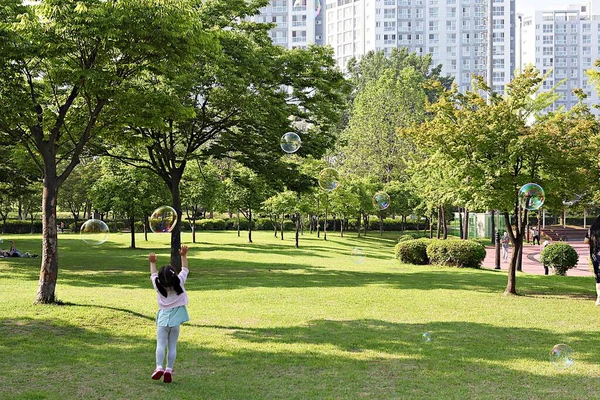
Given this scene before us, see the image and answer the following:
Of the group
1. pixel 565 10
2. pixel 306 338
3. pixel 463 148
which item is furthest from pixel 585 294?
pixel 565 10

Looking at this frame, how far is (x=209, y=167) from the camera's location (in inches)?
1805

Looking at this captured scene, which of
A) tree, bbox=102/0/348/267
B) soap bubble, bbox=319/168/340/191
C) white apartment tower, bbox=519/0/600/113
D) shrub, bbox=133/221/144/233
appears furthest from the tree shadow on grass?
white apartment tower, bbox=519/0/600/113

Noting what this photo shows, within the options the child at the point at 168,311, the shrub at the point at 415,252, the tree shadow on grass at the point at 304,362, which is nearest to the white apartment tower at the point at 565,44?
the shrub at the point at 415,252

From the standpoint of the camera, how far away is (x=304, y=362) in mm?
9367

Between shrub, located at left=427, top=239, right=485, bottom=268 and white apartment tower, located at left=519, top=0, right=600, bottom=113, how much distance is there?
5148 inches

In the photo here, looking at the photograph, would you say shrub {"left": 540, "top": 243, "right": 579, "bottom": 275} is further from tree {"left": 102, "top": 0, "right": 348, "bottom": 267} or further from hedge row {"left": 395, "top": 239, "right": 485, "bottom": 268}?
tree {"left": 102, "top": 0, "right": 348, "bottom": 267}

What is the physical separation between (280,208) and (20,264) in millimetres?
20604

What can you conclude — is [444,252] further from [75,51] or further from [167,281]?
[167,281]

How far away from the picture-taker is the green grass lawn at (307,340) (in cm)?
803

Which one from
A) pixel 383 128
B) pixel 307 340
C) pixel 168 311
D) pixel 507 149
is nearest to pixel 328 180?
pixel 507 149

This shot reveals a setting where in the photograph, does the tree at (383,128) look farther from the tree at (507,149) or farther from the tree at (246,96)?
the tree at (507,149)

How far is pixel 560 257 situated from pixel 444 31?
109m

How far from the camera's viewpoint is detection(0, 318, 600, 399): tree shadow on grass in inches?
309

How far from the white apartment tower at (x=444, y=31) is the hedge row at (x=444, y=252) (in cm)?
9940
